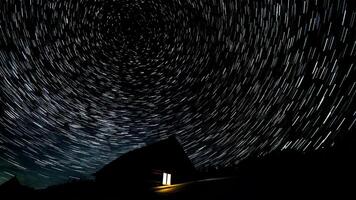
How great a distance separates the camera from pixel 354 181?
3.33m

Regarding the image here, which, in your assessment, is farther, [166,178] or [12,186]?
[12,186]

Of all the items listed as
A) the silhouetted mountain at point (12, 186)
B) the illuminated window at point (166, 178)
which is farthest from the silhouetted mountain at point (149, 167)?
the silhouetted mountain at point (12, 186)

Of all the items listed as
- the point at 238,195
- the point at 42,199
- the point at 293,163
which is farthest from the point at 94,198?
the point at 293,163

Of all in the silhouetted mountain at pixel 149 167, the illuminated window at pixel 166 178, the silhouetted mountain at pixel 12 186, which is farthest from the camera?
the silhouetted mountain at pixel 12 186

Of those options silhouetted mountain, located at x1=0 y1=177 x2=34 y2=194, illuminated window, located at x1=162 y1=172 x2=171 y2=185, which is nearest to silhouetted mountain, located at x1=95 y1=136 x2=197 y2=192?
illuminated window, located at x1=162 y1=172 x2=171 y2=185

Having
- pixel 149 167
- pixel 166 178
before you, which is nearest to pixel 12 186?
pixel 149 167

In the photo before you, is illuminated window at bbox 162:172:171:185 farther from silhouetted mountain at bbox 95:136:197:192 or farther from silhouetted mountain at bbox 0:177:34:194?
silhouetted mountain at bbox 0:177:34:194

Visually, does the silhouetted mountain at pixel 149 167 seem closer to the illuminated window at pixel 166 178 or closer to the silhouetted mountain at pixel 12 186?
the illuminated window at pixel 166 178

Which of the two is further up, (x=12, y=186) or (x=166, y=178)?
(x=12, y=186)

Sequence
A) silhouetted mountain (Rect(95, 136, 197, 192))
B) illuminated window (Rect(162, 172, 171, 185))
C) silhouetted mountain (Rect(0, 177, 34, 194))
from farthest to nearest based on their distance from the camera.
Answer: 1. silhouetted mountain (Rect(0, 177, 34, 194))
2. silhouetted mountain (Rect(95, 136, 197, 192))
3. illuminated window (Rect(162, 172, 171, 185))

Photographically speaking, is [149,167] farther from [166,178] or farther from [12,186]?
[12,186]

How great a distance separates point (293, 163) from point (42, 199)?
11.7 meters

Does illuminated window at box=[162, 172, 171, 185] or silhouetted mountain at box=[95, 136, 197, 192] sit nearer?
illuminated window at box=[162, 172, 171, 185]

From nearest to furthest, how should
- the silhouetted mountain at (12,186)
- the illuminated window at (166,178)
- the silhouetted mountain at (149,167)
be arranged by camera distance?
the illuminated window at (166,178), the silhouetted mountain at (149,167), the silhouetted mountain at (12,186)
